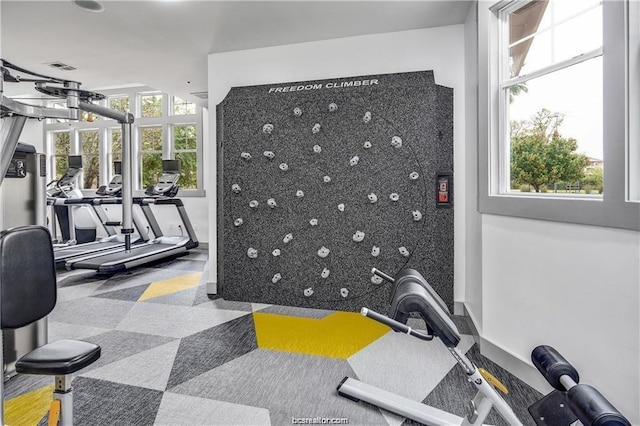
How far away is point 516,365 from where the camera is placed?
2223mm

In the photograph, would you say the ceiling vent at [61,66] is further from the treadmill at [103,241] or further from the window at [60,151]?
the window at [60,151]

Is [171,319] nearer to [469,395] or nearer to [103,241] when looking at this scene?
[469,395]

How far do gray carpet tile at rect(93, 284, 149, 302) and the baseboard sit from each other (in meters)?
3.24

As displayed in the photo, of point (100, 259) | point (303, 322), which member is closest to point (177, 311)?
point (303, 322)

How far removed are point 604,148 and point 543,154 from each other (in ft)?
1.95

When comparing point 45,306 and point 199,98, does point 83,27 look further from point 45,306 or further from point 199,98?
point 45,306

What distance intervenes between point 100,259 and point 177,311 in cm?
209

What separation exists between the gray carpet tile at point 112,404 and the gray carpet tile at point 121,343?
301 millimetres

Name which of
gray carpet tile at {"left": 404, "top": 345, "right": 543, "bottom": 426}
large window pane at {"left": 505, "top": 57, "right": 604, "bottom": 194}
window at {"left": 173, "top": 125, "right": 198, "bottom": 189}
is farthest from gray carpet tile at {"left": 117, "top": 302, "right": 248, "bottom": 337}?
window at {"left": 173, "top": 125, "right": 198, "bottom": 189}

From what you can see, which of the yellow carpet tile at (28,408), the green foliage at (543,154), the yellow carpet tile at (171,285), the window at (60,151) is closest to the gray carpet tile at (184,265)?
the yellow carpet tile at (171,285)

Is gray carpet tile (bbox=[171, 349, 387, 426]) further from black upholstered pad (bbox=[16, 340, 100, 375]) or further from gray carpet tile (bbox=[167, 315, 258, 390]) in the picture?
black upholstered pad (bbox=[16, 340, 100, 375])

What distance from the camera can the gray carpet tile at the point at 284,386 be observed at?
1.87 m

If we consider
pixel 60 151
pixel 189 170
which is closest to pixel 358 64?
pixel 189 170

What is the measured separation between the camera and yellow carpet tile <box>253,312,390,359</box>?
8.59 feet
